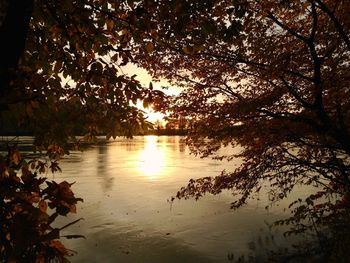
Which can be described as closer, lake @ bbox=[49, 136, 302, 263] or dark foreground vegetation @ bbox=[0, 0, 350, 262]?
dark foreground vegetation @ bbox=[0, 0, 350, 262]

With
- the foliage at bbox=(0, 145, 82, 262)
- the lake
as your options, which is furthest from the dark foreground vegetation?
the lake

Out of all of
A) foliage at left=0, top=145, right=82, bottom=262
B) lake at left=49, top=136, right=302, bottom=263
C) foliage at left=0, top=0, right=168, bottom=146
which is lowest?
lake at left=49, top=136, right=302, bottom=263

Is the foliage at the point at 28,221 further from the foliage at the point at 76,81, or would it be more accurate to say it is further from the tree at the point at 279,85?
the tree at the point at 279,85

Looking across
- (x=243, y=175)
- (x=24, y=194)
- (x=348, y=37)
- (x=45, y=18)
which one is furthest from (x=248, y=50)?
(x=24, y=194)

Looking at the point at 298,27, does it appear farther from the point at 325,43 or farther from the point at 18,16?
the point at 18,16

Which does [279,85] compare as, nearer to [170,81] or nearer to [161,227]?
[170,81]

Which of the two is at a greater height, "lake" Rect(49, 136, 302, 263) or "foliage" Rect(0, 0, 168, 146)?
"foliage" Rect(0, 0, 168, 146)

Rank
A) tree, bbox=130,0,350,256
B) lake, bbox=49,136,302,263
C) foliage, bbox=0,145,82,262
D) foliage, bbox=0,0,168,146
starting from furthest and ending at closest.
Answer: lake, bbox=49,136,302,263
tree, bbox=130,0,350,256
foliage, bbox=0,0,168,146
foliage, bbox=0,145,82,262

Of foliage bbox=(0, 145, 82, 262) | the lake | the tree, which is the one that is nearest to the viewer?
foliage bbox=(0, 145, 82, 262)

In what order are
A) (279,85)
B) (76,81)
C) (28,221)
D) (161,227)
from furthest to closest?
(161,227) → (279,85) → (76,81) → (28,221)

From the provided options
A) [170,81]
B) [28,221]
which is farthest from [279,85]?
[28,221]

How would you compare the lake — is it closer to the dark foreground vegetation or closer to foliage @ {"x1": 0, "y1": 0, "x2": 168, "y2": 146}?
the dark foreground vegetation

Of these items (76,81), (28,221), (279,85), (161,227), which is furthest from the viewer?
(161,227)

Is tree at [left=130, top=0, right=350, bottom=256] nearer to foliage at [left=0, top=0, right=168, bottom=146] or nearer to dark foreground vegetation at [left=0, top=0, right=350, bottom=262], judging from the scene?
dark foreground vegetation at [left=0, top=0, right=350, bottom=262]
